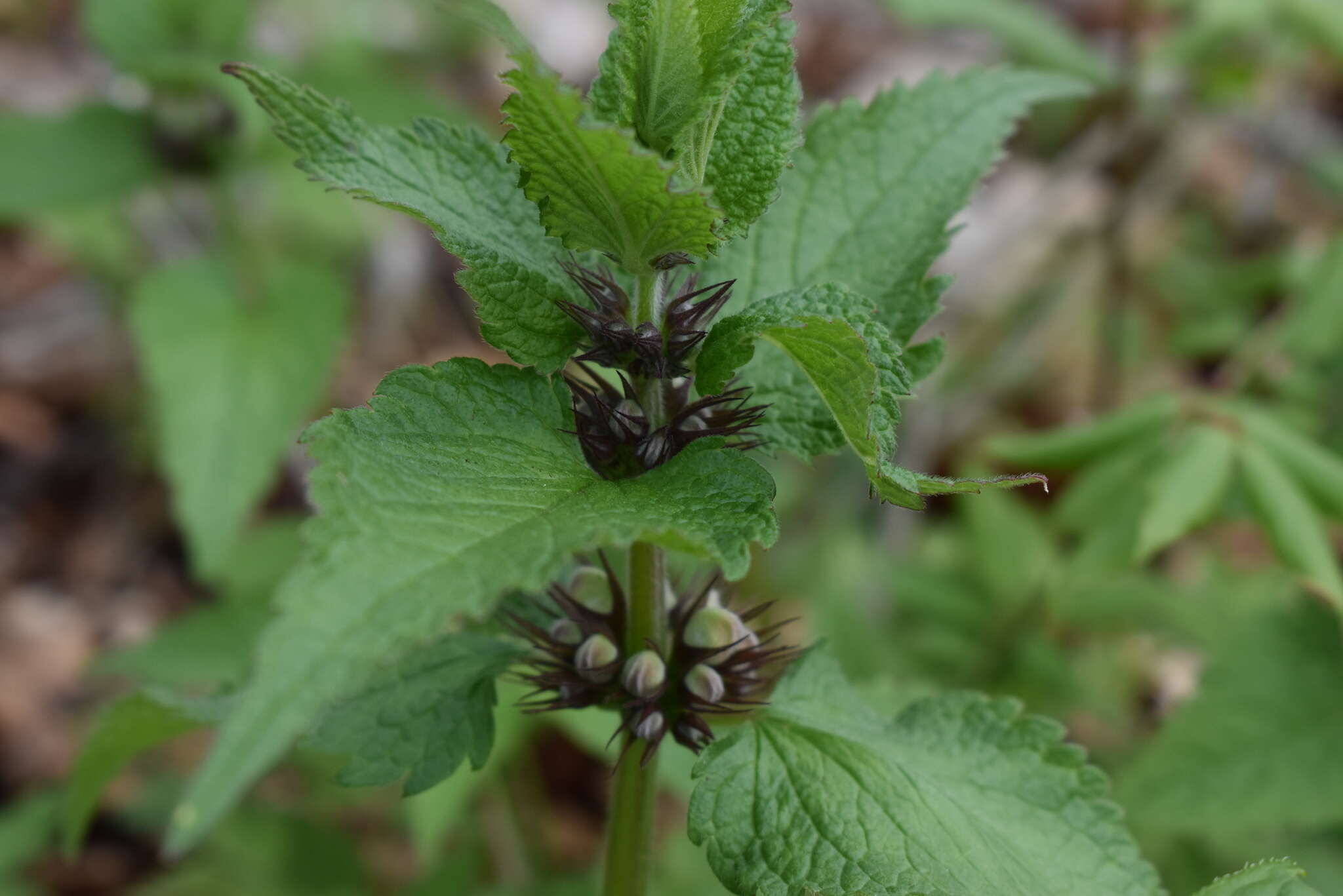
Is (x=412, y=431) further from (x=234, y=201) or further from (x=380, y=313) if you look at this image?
(x=380, y=313)

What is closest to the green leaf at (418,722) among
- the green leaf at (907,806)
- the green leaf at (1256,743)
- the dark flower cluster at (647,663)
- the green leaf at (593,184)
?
the dark flower cluster at (647,663)

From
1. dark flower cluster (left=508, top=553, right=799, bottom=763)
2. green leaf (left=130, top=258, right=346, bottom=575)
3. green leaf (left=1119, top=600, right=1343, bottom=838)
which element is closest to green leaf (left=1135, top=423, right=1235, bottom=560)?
green leaf (left=1119, top=600, right=1343, bottom=838)

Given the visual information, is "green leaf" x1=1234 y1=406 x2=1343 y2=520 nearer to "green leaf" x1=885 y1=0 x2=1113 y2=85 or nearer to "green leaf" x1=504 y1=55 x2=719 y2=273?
"green leaf" x1=885 y1=0 x2=1113 y2=85

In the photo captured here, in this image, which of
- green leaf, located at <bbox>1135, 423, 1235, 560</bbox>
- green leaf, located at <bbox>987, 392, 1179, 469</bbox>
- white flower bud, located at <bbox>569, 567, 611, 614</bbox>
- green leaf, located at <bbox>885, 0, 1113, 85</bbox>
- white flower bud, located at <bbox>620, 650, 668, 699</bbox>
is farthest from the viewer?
green leaf, located at <bbox>885, 0, 1113, 85</bbox>

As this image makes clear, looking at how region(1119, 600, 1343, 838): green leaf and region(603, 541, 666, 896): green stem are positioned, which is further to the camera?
region(1119, 600, 1343, 838): green leaf

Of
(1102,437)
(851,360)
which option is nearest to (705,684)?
(851,360)

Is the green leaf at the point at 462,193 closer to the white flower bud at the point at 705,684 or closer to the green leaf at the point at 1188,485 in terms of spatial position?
the white flower bud at the point at 705,684
